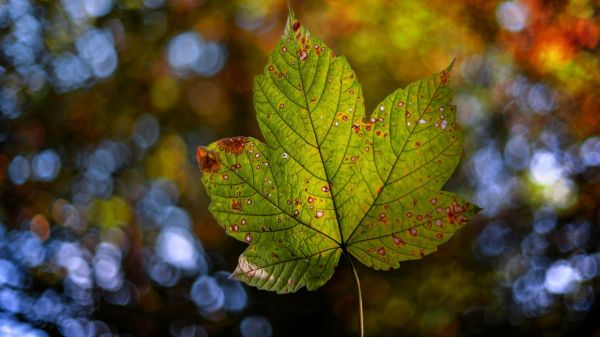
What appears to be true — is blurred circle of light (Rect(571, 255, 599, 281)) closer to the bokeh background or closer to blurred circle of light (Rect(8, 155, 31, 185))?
the bokeh background

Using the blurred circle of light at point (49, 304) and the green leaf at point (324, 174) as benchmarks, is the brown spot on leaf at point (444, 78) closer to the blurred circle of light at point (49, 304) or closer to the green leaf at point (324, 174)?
the green leaf at point (324, 174)

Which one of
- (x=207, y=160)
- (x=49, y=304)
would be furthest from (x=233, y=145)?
(x=49, y=304)

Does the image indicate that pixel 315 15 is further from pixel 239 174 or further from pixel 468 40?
pixel 239 174

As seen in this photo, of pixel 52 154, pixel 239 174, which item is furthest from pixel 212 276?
pixel 239 174

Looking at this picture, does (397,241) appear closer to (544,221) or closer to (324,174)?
(324,174)

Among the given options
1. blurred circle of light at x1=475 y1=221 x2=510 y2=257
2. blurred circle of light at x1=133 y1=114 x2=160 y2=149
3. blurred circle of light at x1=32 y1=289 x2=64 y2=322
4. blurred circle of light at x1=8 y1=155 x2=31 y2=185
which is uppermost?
blurred circle of light at x1=475 y1=221 x2=510 y2=257

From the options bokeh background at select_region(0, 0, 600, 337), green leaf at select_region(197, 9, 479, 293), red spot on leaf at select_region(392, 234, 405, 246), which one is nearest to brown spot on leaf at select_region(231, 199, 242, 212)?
green leaf at select_region(197, 9, 479, 293)
